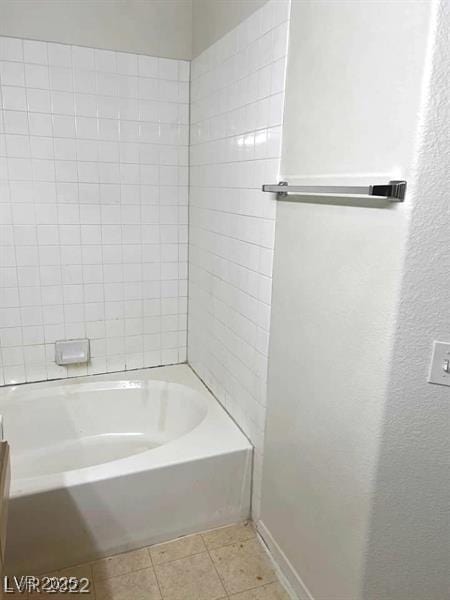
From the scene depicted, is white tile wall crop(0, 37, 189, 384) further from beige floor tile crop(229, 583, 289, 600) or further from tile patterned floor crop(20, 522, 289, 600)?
beige floor tile crop(229, 583, 289, 600)

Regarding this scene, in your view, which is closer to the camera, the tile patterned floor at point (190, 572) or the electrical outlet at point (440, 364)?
the electrical outlet at point (440, 364)

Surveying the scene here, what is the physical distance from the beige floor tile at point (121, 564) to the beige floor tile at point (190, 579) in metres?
0.07

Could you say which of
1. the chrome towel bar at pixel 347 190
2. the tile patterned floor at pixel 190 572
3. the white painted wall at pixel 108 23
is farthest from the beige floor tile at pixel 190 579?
the white painted wall at pixel 108 23

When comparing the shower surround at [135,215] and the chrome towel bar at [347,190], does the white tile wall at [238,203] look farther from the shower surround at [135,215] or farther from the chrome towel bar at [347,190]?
the chrome towel bar at [347,190]

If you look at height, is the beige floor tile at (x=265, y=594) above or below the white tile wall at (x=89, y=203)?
below

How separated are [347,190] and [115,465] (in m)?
1.40

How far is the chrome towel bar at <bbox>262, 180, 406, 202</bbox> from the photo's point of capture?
1092mm

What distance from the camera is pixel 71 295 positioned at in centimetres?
250

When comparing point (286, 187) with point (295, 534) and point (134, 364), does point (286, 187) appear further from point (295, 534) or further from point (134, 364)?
point (134, 364)

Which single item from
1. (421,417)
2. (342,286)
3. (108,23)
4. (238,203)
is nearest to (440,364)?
(421,417)

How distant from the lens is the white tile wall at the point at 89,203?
224 cm

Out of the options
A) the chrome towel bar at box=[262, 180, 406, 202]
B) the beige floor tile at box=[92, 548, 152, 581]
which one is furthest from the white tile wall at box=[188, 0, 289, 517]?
the beige floor tile at box=[92, 548, 152, 581]

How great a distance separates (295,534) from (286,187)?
127 centimetres

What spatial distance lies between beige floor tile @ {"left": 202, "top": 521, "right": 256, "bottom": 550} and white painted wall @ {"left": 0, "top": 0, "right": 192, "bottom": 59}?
2.41 meters
